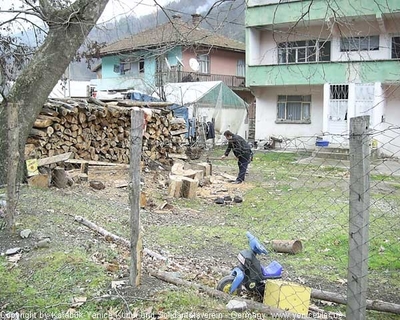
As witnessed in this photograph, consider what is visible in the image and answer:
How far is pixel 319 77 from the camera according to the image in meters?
20.2

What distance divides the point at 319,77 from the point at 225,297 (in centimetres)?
1834

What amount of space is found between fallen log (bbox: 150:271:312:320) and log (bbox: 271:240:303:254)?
7.95ft

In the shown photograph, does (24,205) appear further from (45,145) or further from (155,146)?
(155,146)

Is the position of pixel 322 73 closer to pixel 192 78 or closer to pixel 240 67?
pixel 192 78

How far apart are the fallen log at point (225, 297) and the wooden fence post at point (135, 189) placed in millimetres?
295

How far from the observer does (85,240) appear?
500cm

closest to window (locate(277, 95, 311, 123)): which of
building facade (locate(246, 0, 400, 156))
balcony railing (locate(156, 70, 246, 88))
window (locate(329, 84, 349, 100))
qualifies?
building facade (locate(246, 0, 400, 156))

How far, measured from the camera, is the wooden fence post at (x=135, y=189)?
3451 mm

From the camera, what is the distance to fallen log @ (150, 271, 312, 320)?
3.05 m

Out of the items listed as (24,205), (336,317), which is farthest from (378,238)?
(24,205)

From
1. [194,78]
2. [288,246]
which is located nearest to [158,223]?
[288,246]

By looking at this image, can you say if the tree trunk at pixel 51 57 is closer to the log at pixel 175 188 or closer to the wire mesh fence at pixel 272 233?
the wire mesh fence at pixel 272 233

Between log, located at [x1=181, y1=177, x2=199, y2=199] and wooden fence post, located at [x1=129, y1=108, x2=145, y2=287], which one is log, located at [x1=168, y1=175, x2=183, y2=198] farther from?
wooden fence post, located at [x1=129, y1=108, x2=145, y2=287]

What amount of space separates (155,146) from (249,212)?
16.5 feet
